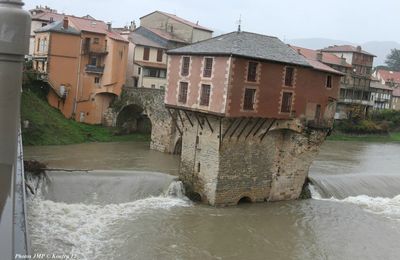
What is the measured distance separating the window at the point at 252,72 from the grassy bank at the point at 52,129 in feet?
59.3

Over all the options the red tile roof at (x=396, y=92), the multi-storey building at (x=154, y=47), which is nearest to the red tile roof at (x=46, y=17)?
the multi-storey building at (x=154, y=47)

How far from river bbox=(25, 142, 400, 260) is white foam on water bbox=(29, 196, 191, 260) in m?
0.04

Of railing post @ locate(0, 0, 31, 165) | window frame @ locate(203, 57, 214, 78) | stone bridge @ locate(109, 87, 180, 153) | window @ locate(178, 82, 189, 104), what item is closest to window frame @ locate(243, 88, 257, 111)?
window frame @ locate(203, 57, 214, 78)

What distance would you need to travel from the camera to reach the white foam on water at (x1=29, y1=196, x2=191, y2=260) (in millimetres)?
17375

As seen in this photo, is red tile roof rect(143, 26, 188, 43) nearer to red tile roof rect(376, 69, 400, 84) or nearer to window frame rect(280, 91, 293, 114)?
window frame rect(280, 91, 293, 114)

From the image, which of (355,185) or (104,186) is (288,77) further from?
(104,186)

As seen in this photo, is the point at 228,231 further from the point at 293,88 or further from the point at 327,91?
the point at 327,91

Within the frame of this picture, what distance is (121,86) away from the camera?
43344mm

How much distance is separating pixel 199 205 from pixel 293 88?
822 centimetres

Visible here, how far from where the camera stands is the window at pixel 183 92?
85.4 ft

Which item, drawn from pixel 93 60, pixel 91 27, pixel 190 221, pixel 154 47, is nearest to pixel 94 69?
pixel 93 60

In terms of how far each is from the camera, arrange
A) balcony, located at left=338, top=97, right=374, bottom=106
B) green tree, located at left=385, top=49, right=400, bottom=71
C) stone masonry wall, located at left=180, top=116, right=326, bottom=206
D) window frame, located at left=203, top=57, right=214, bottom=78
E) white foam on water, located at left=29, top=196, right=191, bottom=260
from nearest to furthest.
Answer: white foam on water, located at left=29, top=196, right=191, bottom=260 → window frame, located at left=203, top=57, right=214, bottom=78 → stone masonry wall, located at left=180, top=116, right=326, bottom=206 → balcony, located at left=338, top=97, right=374, bottom=106 → green tree, located at left=385, top=49, right=400, bottom=71

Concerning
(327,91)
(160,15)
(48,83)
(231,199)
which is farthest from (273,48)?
(160,15)

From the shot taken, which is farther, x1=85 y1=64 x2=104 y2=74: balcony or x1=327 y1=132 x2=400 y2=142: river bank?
x1=327 y1=132 x2=400 y2=142: river bank
